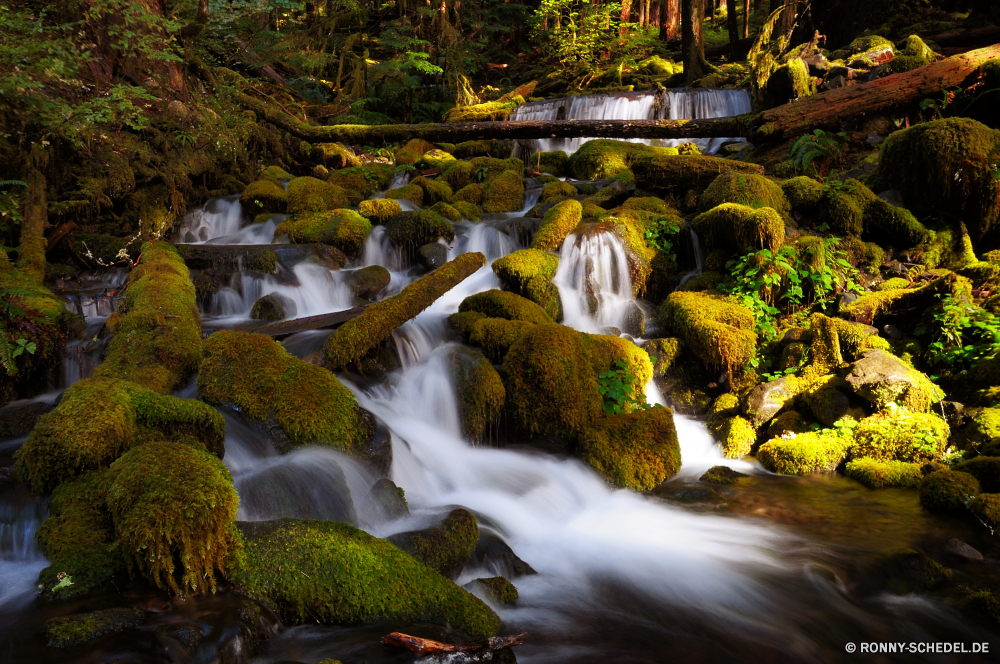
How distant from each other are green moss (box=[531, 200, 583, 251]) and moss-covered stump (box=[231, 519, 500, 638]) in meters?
5.85

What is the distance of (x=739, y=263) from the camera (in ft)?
25.0

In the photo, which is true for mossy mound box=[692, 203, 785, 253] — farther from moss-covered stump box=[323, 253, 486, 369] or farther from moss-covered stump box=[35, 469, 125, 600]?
moss-covered stump box=[35, 469, 125, 600]

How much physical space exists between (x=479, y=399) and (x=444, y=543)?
2.19m

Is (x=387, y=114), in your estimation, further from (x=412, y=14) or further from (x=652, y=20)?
(x=652, y=20)

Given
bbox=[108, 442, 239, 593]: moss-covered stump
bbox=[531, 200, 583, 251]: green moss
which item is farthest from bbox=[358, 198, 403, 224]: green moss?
bbox=[108, 442, 239, 593]: moss-covered stump

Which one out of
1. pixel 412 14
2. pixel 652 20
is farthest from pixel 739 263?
pixel 652 20

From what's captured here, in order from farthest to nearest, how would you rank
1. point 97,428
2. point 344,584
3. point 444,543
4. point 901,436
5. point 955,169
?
1. point 955,169
2. point 901,436
3. point 444,543
4. point 97,428
5. point 344,584

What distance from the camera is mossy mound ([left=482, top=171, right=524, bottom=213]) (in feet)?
36.3

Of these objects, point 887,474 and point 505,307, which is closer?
point 887,474

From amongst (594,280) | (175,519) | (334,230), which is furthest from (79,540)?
(334,230)

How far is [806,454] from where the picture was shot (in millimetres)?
5797

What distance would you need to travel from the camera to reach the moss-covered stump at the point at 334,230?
9.41 meters

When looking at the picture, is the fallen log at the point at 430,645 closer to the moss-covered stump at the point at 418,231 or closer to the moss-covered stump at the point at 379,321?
the moss-covered stump at the point at 379,321

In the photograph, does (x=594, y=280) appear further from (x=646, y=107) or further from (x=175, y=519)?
(x=646, y=107)
